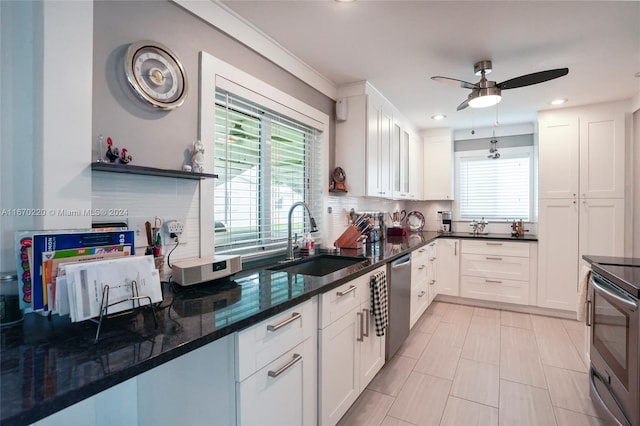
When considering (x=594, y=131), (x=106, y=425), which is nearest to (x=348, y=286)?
(x=106, y=425)

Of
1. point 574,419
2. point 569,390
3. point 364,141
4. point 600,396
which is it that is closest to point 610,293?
point 600,396

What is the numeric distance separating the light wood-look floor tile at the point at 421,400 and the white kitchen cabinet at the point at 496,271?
1987mm

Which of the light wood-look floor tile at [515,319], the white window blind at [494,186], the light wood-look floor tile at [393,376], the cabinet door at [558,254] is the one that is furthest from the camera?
the white window blind at [494,186]

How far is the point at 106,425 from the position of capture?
1.24 m

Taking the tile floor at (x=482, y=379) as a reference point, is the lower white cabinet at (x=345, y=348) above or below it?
above

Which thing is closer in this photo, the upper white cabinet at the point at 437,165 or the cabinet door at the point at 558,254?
the cabinet door at the point at 558,254

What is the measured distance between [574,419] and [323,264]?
1804 millimetres

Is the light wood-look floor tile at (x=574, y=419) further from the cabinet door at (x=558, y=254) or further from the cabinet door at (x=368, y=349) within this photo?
the cabinet door at (x=558, y=254)

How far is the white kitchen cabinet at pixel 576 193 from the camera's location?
3.30 metres

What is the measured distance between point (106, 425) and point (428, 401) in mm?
1790

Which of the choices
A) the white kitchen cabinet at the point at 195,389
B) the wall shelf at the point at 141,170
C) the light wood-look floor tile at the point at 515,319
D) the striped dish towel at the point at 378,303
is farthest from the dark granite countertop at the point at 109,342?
the light wood-look floor tile at the point at 515,319

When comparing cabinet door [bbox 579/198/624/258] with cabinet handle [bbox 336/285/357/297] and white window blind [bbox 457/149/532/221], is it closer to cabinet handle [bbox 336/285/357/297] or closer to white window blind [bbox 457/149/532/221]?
white window blind [bbox 457/149/532/221]

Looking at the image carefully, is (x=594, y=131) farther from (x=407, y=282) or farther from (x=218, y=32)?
(x=218, y=32)

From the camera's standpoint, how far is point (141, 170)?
4.18 ft
